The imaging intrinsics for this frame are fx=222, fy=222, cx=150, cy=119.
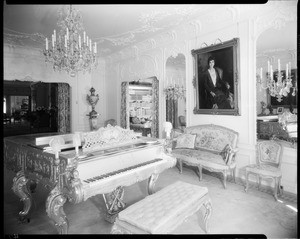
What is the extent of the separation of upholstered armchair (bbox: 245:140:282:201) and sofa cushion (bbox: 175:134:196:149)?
1514mm

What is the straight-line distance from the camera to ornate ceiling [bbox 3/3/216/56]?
505 centimetres

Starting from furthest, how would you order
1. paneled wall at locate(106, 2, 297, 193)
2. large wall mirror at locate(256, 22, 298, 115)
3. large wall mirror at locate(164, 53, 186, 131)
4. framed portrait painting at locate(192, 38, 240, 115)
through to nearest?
1. large wall mirror at locate(164, 53, 186, 131)
2. large wall mirror at locate(256, 22, 298, 115)
3. framed portrait painting at locate(192, 38, 240, 115)
4. paneled wall at locate(106, 2, 297, 193)

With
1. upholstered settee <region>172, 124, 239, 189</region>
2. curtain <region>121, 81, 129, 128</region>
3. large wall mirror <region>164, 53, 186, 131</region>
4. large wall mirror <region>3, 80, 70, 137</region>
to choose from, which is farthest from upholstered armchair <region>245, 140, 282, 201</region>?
large wall mirror <region>3, 80, 70, 137</region>

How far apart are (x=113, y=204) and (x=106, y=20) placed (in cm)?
461

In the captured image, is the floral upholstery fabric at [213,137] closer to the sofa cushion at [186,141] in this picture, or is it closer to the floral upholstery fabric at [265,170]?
the sofa cushion at [186,141]

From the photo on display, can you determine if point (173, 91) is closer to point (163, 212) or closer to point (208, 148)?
point (208, 148)

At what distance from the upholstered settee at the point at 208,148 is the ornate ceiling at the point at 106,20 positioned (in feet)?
9.43

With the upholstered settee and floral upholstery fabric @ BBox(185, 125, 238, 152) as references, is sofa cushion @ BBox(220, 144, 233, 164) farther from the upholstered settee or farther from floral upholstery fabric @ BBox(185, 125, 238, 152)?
floral upholstery fabric @ BBox(185, 125, 238, 152)

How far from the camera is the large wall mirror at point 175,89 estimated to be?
731 cm

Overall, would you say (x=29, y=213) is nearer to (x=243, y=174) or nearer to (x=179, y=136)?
(x=179, y=136)

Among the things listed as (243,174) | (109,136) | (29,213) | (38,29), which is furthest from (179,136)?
(38,29)

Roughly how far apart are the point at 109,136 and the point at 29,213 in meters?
1.66

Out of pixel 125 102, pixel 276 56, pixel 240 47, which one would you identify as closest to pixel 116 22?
pixel 240 47

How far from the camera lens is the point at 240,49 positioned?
4906mm
